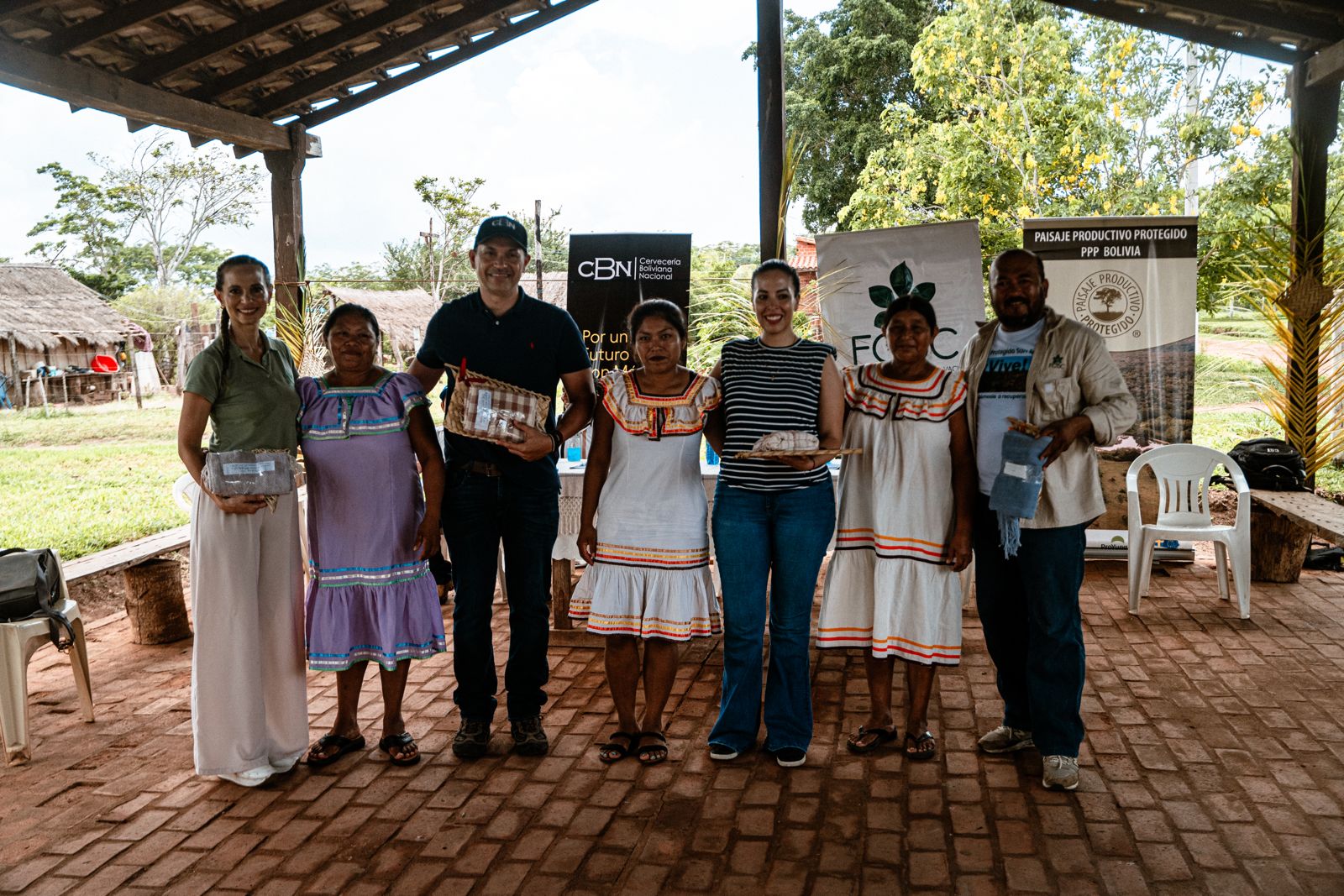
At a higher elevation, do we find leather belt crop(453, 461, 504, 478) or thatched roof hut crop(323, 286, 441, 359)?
thatched roof hut crop(323, 286, 441, 359)

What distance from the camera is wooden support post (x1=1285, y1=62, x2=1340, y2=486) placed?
6.39 metres

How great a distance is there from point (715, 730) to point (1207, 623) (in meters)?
2.93

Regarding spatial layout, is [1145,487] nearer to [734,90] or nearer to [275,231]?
[275,231]

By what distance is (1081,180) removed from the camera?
466 inches

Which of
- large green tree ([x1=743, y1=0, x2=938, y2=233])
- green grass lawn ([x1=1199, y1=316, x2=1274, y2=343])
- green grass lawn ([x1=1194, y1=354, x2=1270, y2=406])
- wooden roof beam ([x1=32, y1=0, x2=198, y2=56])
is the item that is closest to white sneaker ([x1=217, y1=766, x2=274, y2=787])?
wooden roof beam ([x1=32, y1=0, x2=198, y2=56])

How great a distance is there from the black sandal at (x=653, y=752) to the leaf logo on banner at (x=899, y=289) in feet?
9.01

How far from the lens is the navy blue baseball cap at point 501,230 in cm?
322

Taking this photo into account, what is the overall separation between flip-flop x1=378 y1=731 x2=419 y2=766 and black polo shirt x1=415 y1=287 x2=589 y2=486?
38.4 inches

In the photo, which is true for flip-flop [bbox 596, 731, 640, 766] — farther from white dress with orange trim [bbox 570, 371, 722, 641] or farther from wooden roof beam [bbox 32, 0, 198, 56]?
wooden roof beam [bbox 32, 0, 198, 56]

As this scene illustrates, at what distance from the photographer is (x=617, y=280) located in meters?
5.78

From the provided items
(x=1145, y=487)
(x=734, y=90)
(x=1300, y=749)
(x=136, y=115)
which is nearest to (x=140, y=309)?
A: (x=136, y=115)

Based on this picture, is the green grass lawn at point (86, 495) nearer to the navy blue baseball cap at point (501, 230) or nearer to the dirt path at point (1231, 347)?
the navy blue baseball cap at point (501, 230)

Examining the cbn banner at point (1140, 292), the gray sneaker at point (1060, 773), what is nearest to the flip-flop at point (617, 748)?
the gray sneaker at point (1060, 773)

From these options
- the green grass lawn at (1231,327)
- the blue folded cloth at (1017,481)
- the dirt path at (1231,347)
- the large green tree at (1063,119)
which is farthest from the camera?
the dirt path at (1231,347)
